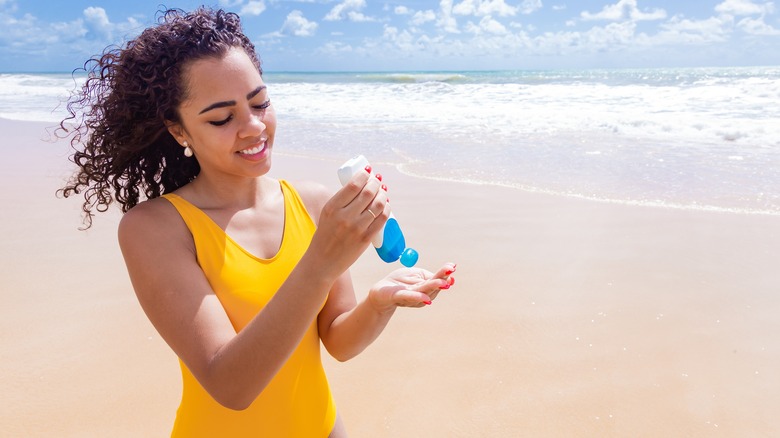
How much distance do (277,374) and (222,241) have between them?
37 cm

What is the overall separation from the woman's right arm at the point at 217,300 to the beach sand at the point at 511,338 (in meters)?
1.57

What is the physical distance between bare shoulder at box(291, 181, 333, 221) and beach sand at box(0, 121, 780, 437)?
1.31m

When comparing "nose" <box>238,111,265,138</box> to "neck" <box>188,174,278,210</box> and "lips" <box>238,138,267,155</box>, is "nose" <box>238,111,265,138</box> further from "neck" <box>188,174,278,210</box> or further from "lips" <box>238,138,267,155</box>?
"neck" <box>188,174,278,210</box>

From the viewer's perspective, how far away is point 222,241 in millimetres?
1548

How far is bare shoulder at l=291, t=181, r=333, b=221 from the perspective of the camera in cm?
186

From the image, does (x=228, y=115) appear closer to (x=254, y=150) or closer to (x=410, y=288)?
(x=254, y=150)

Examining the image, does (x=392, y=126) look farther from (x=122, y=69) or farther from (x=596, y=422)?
(x=122, y=69)

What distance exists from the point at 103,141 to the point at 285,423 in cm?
92

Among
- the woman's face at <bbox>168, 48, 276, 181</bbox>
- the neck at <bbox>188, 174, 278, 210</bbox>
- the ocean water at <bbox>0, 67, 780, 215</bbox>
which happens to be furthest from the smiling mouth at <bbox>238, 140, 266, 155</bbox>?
the ocean water at <bbox>0, 67, 780, 215</bbox>

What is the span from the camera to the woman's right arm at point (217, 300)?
119cm

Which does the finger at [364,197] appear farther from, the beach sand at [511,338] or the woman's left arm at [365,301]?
the beach sand at [511,338]

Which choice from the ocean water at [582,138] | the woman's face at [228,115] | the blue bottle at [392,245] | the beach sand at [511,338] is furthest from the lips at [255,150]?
the ocean water at [582,138]

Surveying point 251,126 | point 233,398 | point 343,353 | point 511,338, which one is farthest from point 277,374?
point 511,338

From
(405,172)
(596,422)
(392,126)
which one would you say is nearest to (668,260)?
(596,422)
